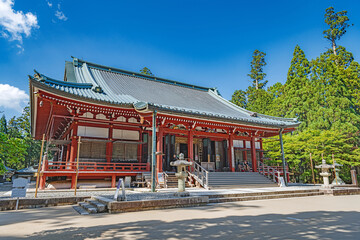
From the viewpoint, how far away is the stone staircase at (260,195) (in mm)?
8781

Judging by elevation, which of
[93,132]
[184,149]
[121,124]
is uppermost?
[121,124]

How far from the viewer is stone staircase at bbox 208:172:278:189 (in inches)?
515

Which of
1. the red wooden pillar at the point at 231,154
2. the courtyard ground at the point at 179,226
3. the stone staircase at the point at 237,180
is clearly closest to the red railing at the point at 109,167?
the stone staircase at the point at 237,180

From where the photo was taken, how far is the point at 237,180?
13984 mm

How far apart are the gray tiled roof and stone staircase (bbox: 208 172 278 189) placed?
11.9 feet

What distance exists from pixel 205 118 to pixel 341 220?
893 cm

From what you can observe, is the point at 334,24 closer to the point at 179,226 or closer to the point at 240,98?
the point at 240,98

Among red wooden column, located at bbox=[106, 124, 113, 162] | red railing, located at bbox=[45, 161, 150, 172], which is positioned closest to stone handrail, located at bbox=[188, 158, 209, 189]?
red railing, located at bbox=[45, 161, 150, 172]

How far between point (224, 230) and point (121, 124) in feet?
36.0

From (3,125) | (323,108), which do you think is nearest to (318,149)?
(323,108)

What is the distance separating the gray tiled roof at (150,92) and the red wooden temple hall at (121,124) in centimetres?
7

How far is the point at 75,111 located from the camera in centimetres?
1273

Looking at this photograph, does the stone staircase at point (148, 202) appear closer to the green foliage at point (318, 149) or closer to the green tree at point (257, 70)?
the green foliage at point (318, 149)

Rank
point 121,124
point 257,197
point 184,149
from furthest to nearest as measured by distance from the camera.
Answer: point 184,149 → point 121,124 → point 257,197
